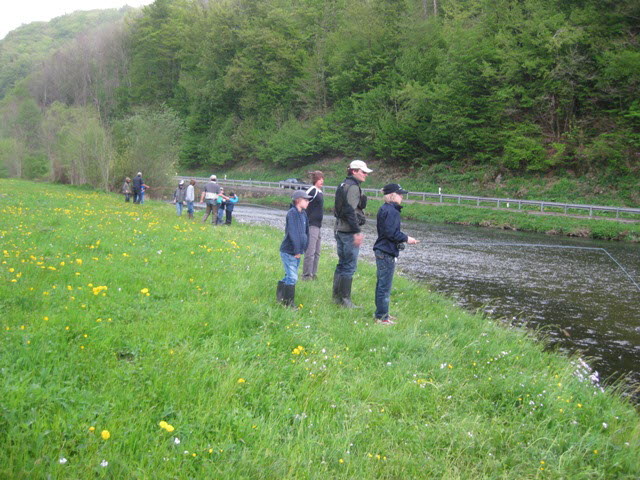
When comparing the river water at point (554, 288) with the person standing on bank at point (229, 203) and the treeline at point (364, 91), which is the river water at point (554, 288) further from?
the treeline at point (364, 91)

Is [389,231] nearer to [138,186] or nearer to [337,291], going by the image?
[337,291]

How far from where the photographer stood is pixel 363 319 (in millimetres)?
7051

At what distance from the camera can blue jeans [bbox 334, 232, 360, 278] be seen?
24.6 feet

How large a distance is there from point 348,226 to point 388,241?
0.77 metres

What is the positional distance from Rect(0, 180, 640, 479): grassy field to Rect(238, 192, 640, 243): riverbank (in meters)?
18.2

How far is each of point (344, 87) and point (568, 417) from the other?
1989 inches

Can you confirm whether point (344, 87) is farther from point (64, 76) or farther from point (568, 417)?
point (64, 76)

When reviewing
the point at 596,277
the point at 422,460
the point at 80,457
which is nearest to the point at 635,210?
the point at 596,277

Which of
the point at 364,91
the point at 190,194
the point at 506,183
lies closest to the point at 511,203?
the point at 506,183

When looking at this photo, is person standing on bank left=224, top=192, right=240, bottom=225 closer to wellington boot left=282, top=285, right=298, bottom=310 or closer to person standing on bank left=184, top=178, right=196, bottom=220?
person standing on bank left=184, top=178, right=196, bottom=220

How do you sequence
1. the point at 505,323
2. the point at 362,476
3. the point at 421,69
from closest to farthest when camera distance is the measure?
the point at 362,476 < the point at 505,323 < the point at 421,69

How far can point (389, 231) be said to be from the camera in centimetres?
687

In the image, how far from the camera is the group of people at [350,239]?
6891 millimetres

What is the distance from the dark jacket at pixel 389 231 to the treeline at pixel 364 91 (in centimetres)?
2597
